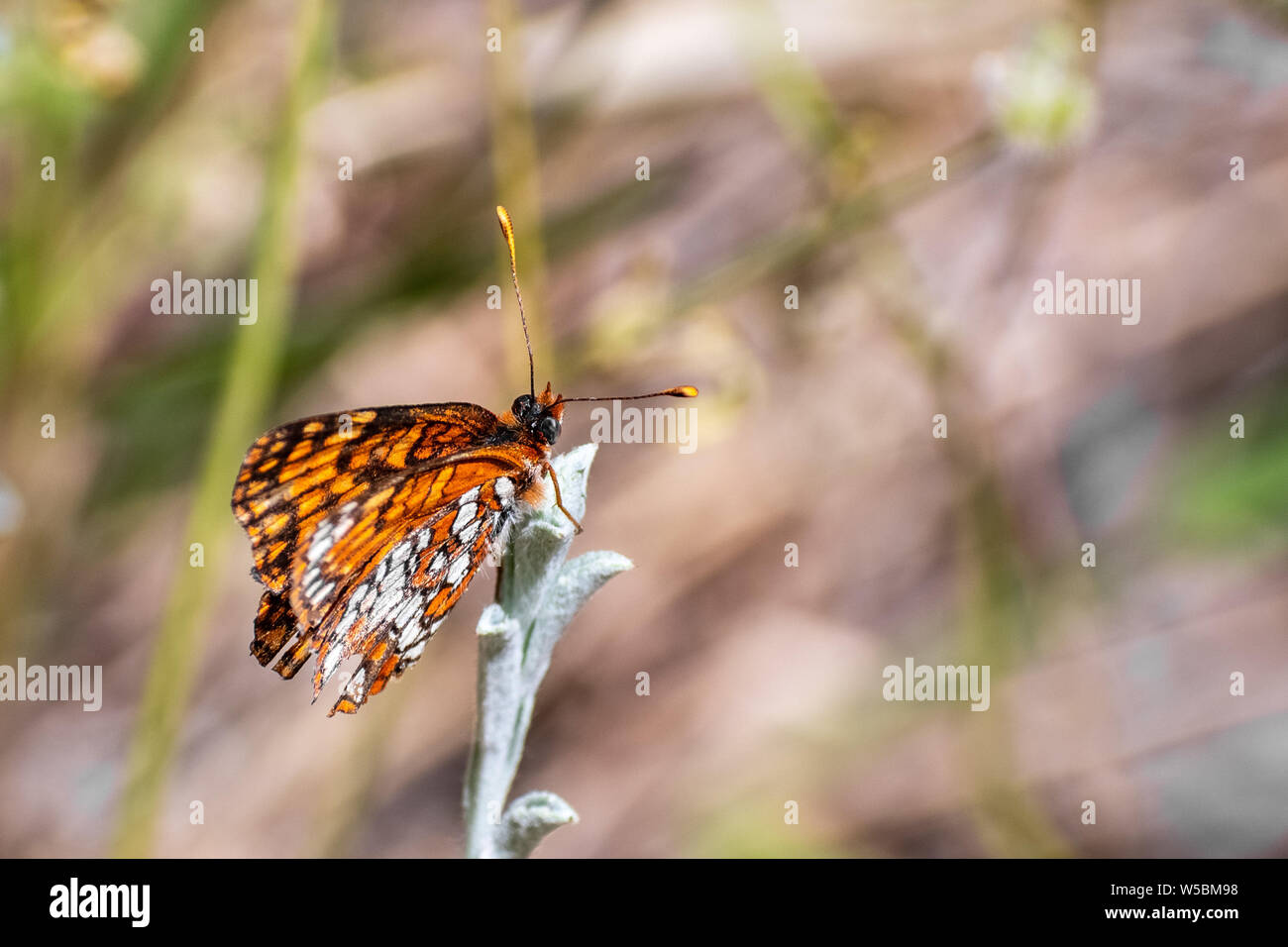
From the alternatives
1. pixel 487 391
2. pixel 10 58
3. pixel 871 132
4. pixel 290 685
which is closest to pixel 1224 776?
pixel 871 132

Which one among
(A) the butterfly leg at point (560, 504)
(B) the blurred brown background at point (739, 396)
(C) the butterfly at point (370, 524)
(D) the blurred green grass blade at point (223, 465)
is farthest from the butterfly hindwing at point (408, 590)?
(B) the blurred brown background at point (739, 396)

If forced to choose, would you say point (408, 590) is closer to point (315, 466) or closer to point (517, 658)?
point (315, 466)

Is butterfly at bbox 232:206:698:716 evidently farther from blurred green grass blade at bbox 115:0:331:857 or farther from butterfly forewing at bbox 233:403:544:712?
blurred green grass blade at bbox 115:0:331:857

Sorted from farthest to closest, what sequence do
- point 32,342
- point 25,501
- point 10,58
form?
point 25,501
point 32,342
point 10,58

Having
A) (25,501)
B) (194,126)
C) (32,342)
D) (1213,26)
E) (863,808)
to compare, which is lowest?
(863,808)

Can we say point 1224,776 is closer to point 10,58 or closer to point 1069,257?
point 1069,257

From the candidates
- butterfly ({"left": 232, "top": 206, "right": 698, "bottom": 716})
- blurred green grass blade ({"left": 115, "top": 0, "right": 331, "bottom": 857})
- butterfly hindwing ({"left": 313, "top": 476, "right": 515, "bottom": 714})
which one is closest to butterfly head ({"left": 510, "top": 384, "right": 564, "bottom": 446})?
butterfly ({"left": 232, "top": 206, "right": 698, "bottom": 716})
